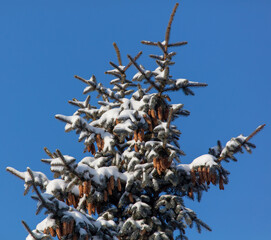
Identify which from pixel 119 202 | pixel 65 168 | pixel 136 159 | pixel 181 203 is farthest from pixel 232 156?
pixel 65 168

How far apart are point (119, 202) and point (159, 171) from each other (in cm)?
146

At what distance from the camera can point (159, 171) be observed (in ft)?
29.7

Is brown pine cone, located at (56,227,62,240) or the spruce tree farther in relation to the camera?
the spruce tree

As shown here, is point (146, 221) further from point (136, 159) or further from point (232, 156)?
point (232, 156)

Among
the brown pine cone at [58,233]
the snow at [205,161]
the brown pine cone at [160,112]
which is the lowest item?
the brown pine cone at [58,233]

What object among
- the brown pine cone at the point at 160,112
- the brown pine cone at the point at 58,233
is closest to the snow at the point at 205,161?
the brown pine cone at the point at 160,112

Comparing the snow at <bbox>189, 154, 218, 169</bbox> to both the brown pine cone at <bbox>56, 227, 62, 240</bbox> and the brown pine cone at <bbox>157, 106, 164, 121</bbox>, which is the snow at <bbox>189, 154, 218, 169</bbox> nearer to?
A: the brown pine cone at <bbox>157, 106, 164, 121</bbox>

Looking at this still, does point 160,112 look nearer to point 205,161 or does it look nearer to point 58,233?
point 205,161

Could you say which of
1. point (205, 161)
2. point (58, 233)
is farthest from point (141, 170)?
point (58, 233)

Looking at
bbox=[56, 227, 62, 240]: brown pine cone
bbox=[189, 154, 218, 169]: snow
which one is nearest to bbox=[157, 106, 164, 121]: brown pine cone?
bbox=[189, 154, 218, 169]: snow

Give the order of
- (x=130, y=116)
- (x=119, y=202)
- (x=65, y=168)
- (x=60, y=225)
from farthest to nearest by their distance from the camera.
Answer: (x=119, y=202)
(x=130, y=116)
(x=65, y=168)
(x=60, y=225)

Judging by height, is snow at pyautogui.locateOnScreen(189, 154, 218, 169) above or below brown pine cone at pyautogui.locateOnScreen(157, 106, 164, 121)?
below

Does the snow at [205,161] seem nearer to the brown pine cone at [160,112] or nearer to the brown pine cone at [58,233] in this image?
the brown pine cone at [160,112]

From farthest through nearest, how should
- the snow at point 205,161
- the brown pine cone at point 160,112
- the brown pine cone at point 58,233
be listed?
the brown pine cone at point 160,112, the snow at point 205,161, the brown pine cone at point 58,233
